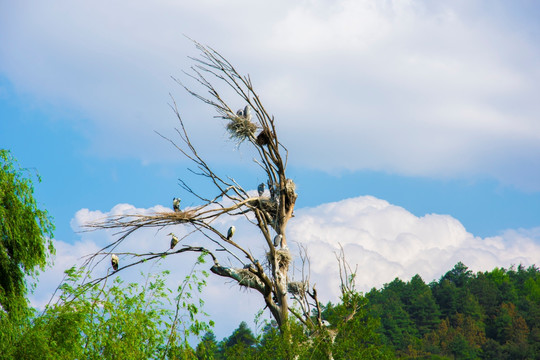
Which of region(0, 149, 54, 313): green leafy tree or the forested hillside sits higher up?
the forested hillside

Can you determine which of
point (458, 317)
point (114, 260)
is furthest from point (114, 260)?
point (458, 317)

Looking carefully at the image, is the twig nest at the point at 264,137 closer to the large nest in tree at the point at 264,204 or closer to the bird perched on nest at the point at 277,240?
the large nest in tree at the point at 264,204

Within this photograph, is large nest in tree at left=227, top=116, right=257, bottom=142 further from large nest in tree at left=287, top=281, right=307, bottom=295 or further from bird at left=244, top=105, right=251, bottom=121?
large nest in tree at left=287, top=281, right=307, bottom=295

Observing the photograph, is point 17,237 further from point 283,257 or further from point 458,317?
point 458,317

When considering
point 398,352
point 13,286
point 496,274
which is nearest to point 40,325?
point 13,286

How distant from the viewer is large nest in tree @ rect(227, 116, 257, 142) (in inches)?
425

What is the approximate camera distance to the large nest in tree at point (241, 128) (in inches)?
425

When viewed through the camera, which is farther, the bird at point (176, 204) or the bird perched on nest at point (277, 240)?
the bird at point (176, 204)

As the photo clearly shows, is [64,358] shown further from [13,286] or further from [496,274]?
[496,274]

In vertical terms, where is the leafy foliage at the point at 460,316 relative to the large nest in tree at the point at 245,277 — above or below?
above

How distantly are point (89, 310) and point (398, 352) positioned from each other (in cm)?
4865

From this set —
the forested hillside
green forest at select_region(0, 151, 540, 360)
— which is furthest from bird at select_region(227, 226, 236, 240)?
the forested hillside

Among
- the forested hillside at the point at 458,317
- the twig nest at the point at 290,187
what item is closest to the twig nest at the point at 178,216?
the twig nest at the point at 290,187

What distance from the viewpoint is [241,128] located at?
10.8 meters
